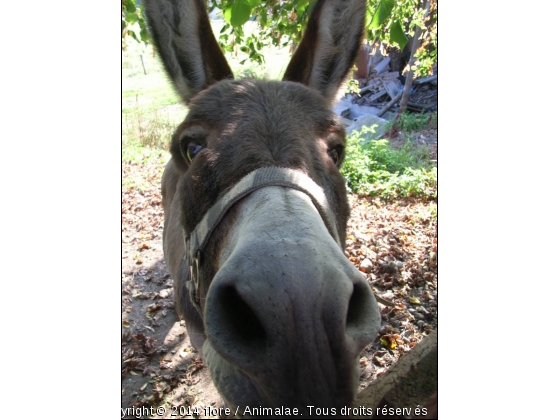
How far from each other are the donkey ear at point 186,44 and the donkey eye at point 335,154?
44.4 inches

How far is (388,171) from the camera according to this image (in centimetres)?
815

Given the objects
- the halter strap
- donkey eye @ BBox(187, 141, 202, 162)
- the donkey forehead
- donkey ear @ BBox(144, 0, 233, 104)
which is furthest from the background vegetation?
the halter strap

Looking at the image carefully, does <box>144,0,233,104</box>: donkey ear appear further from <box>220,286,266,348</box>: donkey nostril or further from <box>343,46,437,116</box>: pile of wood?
<box>343,46,437,116</box>: pile of wood

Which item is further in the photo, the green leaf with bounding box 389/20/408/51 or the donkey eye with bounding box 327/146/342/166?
the green leaf with bounding box 389/20/408/51

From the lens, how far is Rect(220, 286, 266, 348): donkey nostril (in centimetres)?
109

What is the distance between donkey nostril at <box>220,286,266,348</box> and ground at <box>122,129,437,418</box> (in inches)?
60.5

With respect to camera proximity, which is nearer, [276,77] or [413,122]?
[276,77]

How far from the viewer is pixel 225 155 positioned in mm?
1707

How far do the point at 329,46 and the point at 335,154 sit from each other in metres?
1.10

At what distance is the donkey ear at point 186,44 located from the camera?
7.75 feet

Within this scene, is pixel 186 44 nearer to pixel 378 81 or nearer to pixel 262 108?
pixel 262 108

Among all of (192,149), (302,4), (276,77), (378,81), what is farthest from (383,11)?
(378,81)

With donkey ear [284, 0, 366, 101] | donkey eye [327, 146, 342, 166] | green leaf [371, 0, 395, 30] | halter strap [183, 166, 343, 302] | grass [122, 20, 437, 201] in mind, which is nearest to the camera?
halter strap [183, 166, 343, 302]

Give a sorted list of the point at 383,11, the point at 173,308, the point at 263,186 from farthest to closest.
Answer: the point at 173,308 < the point at 383,11 < the point at 263,186
